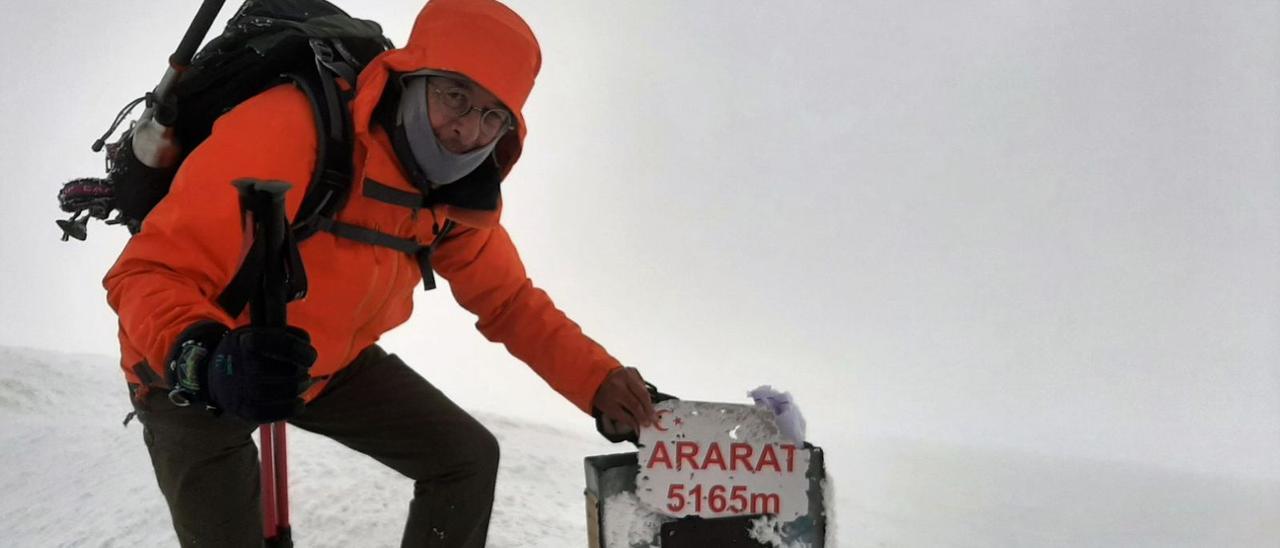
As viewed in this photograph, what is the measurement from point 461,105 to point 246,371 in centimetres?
79

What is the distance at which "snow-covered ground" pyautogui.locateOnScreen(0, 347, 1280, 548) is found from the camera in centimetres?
303

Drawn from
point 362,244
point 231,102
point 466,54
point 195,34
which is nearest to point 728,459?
point 362,244

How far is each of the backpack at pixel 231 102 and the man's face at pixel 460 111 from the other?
16 cm

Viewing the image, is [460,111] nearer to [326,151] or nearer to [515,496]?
[326,151]

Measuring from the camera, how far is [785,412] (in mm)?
1710

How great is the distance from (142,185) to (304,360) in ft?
2.33

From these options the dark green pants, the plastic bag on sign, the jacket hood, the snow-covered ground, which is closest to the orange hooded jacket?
the jacket hood

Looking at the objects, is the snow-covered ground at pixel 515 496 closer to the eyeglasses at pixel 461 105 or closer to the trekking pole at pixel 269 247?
the eyeglasses at pixel 461 105

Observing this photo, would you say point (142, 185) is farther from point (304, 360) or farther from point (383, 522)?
point (383, 522)

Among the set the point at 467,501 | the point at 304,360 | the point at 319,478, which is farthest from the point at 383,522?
the point at 304,360

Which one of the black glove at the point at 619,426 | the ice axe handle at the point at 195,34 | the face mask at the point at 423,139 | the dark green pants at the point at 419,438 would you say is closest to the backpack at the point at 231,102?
the ice axe handle at the point at 195,34

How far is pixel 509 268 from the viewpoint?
204 cm

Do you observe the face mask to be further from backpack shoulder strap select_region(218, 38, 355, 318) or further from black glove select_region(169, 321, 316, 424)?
black glove select_region(169, 321, 316, 424)

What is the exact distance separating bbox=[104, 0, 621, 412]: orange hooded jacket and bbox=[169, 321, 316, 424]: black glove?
0.07 m
